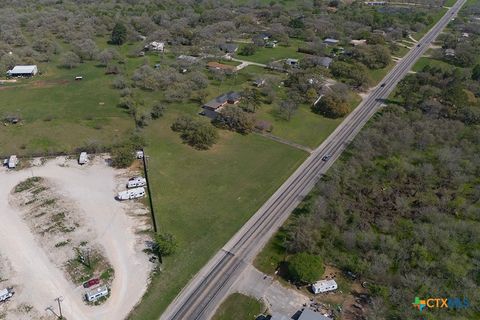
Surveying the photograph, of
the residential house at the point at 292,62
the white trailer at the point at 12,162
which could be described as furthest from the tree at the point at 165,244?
the residential house at the point at 292,62

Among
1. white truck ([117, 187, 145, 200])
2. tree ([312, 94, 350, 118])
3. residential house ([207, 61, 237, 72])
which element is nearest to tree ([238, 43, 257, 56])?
residential house ([207, 61, 237, 72])

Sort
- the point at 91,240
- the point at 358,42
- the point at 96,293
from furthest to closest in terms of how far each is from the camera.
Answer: the point at 358,42 < the point at 91,240 < the point at 96,293

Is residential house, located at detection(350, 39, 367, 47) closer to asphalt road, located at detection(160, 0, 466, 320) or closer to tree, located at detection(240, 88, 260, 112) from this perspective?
asphalt road, located at detection(160, 0, 466, 320)

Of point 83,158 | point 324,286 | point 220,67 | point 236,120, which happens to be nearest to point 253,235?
point 324,286

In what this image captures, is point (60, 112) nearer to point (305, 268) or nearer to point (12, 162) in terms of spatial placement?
point (12, 162)

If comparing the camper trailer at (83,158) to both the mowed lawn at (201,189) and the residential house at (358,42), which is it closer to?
the mowed lawn at (201,189)

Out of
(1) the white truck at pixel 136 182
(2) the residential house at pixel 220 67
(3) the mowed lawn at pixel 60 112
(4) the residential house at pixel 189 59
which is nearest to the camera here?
(1) the white truck at pixel 136 182
